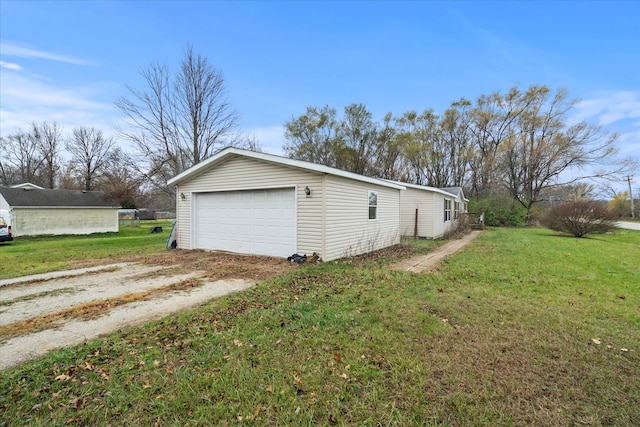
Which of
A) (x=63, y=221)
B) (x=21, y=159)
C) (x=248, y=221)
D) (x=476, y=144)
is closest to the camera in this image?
(x=248, y=221)

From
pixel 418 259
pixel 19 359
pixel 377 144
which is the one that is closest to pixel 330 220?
pixel 418 259

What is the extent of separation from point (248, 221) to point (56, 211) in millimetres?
16570

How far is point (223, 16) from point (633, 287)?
15.1 m

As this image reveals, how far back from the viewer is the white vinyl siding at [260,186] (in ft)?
26.4

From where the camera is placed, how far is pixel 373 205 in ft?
34.6

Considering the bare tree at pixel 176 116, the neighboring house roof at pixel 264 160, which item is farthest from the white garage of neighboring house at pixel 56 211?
the neighboring house roof at pixel 264 160

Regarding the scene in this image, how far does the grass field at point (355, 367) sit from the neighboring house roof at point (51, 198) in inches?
796

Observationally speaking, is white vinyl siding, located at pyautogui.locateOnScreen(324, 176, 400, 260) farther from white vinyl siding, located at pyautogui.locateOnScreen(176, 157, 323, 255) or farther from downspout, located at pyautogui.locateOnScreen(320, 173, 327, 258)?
white vinyl siding, located at pyautogui.locateOnScreen(176, 157, 323, 255)

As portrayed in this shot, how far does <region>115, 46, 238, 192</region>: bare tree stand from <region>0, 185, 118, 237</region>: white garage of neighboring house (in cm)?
572

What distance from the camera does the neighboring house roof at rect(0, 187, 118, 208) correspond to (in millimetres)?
17239

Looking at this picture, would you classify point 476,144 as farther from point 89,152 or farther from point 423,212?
point 89,152

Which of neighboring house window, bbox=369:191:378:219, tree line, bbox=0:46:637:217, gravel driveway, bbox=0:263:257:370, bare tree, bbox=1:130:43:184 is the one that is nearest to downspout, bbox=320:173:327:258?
gravel driveway, bbox=0:263:257:370

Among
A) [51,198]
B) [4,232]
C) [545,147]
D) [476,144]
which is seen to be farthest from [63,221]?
[545,147]

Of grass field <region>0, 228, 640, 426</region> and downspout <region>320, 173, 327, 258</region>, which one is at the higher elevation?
downspout <region>320, 173, 327, 258</region>
